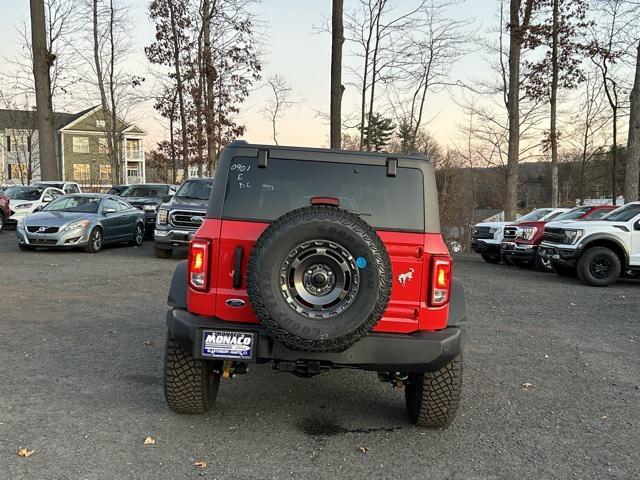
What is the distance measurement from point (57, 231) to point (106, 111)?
21999 mm

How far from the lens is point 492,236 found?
15.9 metres

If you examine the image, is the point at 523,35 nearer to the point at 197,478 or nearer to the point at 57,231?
the point at 57,231

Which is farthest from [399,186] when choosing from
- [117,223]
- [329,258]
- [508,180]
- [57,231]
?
[508,180]

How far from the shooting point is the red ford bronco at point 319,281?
11.3 ft

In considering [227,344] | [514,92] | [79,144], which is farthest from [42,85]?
[79,144]

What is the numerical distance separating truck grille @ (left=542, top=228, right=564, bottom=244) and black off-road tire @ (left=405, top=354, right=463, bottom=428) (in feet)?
30.2

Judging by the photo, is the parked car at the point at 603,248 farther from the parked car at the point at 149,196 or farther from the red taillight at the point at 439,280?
the parked car at the point at 149,196

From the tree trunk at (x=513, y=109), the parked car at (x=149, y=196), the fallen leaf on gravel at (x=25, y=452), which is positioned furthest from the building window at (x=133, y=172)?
the fallen leaf on gravel at (x=25, y=452)

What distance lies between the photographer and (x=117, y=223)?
15773 millimetres

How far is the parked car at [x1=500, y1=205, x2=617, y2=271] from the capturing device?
1436cm

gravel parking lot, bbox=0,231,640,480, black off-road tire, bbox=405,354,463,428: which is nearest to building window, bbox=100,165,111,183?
gravel parking lot, bbox=0,231,640,480

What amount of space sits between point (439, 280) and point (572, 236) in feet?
30.4

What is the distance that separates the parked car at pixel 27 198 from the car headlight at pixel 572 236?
1731 centimetres

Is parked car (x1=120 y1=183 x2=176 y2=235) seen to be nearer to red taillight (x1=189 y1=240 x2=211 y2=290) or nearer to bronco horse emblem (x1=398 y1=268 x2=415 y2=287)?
red taillight (x1=189 y1=240 x2=211 y2=290)
